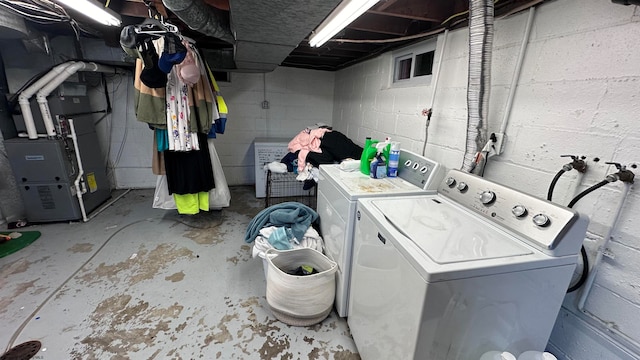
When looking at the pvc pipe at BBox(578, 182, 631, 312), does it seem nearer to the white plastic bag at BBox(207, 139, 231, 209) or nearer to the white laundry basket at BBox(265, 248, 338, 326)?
the white laundry basket at BBox(265, 248, 338, 326)

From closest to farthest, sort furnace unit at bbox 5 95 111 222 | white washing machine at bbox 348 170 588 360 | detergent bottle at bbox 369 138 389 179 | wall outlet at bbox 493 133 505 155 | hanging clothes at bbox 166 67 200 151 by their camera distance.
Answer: white washing machine at bbox 348 170 588 360
wall outlet at bbox 493 133 505 155
detergent bottle at bbox 369 138 389 179
hanging clothes at bbox 166 67 200 151
furnace unit at bbox 5 95 111 222

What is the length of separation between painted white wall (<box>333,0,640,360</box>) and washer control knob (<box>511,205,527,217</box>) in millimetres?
287

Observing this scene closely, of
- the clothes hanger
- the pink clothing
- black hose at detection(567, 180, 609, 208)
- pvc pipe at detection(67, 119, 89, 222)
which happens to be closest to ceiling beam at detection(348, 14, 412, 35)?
the pink clothing

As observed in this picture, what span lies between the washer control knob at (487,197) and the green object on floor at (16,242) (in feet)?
12.5

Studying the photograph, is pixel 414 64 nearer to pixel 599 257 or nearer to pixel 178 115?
pixel 599 257

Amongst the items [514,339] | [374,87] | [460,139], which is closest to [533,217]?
[514,339]

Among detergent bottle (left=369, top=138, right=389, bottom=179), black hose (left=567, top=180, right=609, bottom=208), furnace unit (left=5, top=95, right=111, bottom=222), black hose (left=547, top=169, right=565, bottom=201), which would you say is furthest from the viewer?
furnace unit (left=5, top=95, right=111, bottom=222)

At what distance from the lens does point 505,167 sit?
1.42 m

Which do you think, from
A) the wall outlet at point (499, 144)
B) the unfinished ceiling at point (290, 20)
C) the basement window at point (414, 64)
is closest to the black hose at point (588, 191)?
the wall outlet at point (499, 144)

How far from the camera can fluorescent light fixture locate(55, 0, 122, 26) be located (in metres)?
1.46

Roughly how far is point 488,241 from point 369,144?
104cm

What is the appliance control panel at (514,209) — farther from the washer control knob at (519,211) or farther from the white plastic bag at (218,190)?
the white plastic bag at (218,190)

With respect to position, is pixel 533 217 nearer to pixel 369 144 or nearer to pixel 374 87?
pixel 369 144

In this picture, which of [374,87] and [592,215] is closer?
[592,215]
